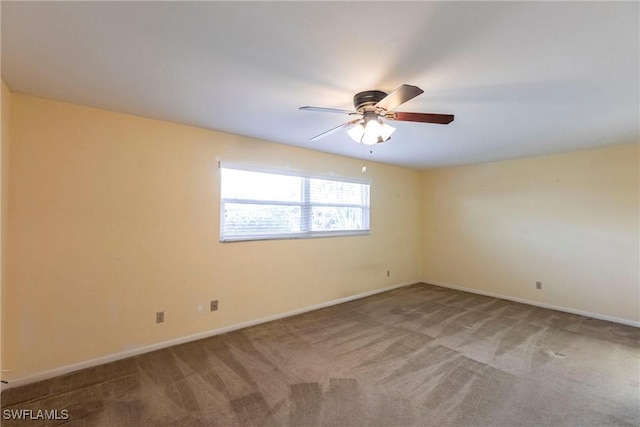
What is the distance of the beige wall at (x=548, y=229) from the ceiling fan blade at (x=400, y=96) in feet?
12.5

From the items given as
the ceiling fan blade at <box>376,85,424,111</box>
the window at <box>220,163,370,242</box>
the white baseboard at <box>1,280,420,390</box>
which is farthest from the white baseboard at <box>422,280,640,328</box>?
the ceiling fan blade at <box>376,85,424,111</box>

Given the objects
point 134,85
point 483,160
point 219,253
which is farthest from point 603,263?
point 134,85

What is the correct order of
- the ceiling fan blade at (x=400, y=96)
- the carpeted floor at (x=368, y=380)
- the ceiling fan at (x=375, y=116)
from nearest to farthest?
the ceiling fan blade at (x=400, y=96)
the carpeted floor at (x=368, y=380)
the ceiling fan at (x=375, y=116)

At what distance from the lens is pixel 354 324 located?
3576 mm

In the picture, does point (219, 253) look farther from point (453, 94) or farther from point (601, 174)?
point (601, 174)

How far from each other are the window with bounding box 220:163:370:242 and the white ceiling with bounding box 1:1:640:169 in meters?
0.86

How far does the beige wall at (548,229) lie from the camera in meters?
3.71

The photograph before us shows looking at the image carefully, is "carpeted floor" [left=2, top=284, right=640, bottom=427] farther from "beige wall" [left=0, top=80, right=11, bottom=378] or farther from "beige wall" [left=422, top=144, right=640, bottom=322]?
"beige wall" [left=0, top=80, right=11, bottom=378]

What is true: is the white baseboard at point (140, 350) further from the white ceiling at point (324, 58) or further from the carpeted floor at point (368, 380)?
the white ceiling at point (324, 58)

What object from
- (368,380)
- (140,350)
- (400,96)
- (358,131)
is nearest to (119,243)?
(140,350)

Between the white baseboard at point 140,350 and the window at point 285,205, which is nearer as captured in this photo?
the white baseboard at point 140,350

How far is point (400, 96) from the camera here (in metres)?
1.75

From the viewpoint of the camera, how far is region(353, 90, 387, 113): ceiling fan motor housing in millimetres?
2076

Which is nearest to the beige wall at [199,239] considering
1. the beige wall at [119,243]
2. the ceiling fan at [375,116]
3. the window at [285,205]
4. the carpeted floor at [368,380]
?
the beige wall at [119,243]
